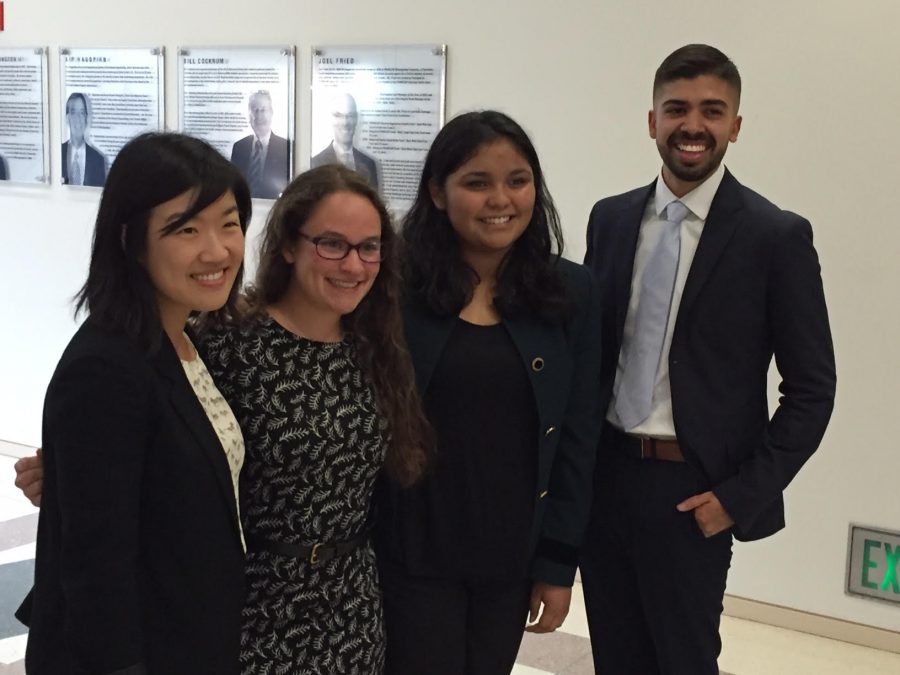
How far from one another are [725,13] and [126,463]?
2.75 metres

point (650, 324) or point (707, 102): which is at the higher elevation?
point (707, 102)

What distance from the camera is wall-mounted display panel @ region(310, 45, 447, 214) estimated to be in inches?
149

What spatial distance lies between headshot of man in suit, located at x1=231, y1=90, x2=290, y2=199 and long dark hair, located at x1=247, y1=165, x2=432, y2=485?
8.40ft

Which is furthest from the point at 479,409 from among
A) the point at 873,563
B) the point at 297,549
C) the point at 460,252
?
the point at 873,563

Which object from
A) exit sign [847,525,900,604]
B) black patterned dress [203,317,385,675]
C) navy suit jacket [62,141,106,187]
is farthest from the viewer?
navy suit jacket [62,141,106,187]

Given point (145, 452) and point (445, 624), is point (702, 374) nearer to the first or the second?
point (445, 624)

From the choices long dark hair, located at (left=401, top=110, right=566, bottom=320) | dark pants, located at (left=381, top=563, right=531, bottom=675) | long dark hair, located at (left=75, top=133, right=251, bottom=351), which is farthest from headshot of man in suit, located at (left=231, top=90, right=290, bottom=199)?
long dark hair, located at (left=75, top=133, right=251, bottom=351)

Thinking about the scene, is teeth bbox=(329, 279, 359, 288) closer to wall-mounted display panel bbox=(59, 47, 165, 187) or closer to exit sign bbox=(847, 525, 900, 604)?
exit sign bbox=(847, 525, 900, 604)

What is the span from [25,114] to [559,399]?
4.10 meters

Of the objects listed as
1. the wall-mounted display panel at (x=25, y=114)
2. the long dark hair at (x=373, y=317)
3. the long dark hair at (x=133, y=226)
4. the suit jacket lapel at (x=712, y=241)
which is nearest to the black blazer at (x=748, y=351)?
the suit jacket lapel at (x=712, y=241)

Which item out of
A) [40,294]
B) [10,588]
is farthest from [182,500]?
[40,294]

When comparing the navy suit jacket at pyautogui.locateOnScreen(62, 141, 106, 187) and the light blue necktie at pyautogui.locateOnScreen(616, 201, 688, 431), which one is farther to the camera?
the navy suit jacket at pyautogui.locateOnScreen(62, 141, 106, 187)

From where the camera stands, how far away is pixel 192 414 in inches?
53.7

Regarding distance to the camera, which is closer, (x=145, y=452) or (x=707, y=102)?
(x=145, y=452)
